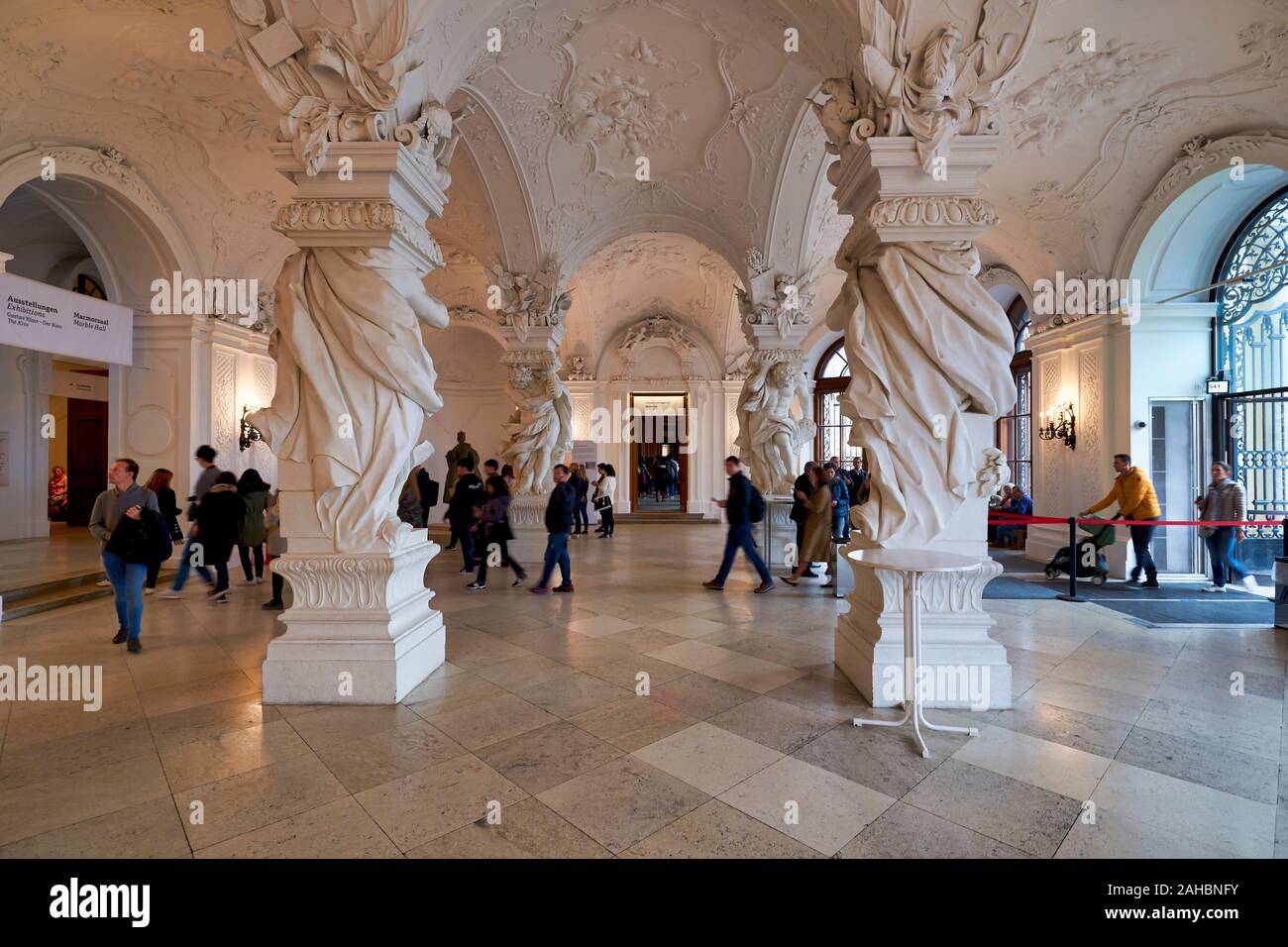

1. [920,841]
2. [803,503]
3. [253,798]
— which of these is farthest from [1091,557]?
[253,798]

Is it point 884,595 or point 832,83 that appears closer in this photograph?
point 884,595

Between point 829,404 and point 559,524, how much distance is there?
12.6 meters

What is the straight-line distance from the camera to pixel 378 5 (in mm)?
3102

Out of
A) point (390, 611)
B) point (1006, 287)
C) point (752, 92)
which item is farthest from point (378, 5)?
point (1006, 287)

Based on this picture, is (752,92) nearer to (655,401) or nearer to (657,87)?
(657,87)

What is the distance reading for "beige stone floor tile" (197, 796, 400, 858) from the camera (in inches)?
73.1

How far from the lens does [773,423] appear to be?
27.2ft

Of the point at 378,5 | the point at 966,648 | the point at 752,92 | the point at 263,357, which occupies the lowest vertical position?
the point at 966,648

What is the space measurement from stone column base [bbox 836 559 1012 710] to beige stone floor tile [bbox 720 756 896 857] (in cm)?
91

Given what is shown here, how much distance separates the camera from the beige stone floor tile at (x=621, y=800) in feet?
6.47

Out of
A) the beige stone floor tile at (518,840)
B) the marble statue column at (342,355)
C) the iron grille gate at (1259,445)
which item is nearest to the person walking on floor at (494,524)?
the marble statue column at (342,355)

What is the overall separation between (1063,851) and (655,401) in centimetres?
1530

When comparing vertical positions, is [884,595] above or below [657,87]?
below
